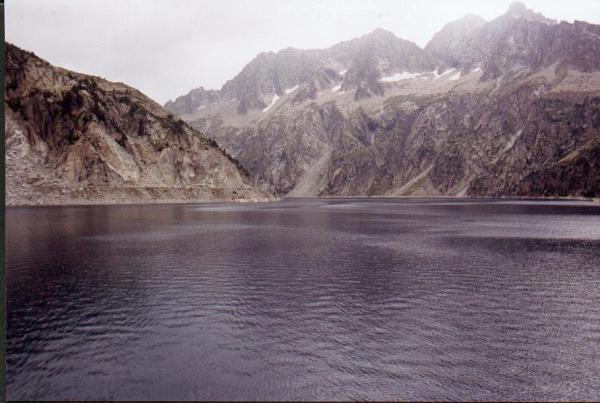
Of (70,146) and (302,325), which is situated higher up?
(70,146)

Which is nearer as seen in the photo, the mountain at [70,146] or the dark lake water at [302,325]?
the dark lake water at [302,325]

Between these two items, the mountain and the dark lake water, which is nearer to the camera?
the dark lake water

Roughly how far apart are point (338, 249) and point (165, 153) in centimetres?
16560

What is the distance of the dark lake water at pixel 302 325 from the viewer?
1639cm

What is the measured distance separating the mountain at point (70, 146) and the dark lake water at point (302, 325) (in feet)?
413

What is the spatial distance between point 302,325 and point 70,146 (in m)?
176

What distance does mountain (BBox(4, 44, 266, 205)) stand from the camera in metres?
152

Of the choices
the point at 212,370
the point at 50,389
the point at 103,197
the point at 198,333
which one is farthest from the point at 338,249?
the point at 103,197

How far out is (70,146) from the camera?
16825 cm

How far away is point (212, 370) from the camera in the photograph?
17.7 meters

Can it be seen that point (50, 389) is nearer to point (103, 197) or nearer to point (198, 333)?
point (198, 333)

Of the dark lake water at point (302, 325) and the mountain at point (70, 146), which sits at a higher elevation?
the mountain at point (70, 146)

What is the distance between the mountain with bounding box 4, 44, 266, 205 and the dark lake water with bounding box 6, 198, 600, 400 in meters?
126

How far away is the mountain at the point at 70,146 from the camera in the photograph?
15250 centimetres
